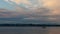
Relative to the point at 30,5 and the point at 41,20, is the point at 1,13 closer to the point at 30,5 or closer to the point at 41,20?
the point at 30,5

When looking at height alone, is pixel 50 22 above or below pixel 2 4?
→ below

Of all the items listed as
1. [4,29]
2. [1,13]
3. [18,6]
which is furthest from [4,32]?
[18,6]

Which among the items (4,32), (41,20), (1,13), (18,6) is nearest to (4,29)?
(4,32)

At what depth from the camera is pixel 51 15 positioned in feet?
3.10

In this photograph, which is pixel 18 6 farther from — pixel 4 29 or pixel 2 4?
pixel 4 29

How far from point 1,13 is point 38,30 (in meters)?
0.41

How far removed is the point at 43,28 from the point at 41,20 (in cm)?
8

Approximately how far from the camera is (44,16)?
3.13ft

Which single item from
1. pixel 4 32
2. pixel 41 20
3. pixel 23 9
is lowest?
pixel 4 32

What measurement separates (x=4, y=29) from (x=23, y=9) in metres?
0.28

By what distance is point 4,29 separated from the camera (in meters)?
0.96

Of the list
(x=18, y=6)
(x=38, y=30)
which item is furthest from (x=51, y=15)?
(x=18, y=6)

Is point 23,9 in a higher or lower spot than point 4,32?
higher

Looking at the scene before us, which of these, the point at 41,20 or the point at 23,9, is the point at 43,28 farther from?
the point at 23,9
